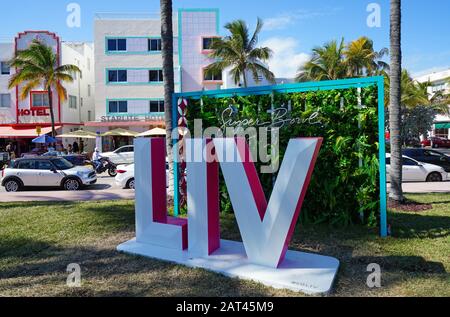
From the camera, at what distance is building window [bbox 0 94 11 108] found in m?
33.1

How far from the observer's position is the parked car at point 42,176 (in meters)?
15.8

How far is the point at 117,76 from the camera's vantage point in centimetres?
3362

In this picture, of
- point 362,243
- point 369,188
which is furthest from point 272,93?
point 362,243

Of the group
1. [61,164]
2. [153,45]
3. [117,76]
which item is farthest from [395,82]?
[117,76]

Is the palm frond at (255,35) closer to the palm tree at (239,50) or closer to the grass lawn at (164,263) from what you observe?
the palm tree at (239,50)

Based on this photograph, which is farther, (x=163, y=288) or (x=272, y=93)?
(x=272, y=93)

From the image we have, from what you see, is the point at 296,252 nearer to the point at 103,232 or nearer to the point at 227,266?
the point at 227,266

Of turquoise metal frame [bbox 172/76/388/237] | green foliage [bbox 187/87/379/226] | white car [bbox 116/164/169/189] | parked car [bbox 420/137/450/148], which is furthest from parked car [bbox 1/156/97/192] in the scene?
parked car [bbox 420/137/450/148]

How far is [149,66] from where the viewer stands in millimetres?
33844

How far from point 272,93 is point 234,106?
0.95 m

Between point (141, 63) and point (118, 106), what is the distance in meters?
4.20

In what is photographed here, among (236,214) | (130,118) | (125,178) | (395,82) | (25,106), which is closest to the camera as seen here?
(236,214)

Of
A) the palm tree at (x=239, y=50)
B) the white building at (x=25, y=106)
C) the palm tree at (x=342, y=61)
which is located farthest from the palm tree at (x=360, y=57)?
the white building at (x=25, y=106)

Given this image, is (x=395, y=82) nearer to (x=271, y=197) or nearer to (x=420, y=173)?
(x=271, y=197)
